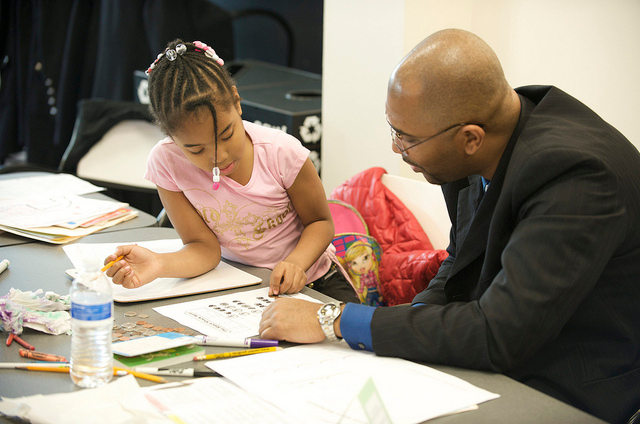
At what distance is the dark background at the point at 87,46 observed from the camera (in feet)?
13.8

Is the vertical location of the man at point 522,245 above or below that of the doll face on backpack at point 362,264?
above

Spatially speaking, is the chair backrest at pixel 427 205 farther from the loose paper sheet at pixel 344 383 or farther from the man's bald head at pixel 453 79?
the loose paper sheet at pixel 344 383

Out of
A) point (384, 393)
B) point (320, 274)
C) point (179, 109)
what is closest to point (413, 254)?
point (320, 274)

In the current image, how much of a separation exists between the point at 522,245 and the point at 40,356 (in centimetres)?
84

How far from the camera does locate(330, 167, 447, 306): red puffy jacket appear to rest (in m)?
2.08

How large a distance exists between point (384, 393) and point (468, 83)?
1.83ft

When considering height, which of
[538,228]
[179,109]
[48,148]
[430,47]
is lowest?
[48,148]

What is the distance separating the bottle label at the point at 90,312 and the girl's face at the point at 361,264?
3.96ft

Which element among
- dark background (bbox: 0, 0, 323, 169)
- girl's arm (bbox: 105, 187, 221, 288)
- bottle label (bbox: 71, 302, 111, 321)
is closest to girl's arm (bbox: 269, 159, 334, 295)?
girl's arm (bbox: 105, 187, 221, 288)

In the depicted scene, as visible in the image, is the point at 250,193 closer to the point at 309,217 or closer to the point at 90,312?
the point at 309,217

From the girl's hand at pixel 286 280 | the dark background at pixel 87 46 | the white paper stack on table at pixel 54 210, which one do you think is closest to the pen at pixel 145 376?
the girl's hand at pixel 286 280

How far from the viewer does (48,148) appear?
4523 mm

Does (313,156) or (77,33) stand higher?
(77,33)

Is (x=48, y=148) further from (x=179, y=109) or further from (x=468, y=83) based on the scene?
(x=468, y=83)
